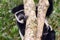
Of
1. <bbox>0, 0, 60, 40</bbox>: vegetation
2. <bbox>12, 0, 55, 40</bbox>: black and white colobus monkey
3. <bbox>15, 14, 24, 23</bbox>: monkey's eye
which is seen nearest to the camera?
<bbox>0, 0, 60, 40</bbox>: vegetation

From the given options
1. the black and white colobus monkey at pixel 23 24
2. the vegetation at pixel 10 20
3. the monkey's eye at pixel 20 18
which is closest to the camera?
the vegetation at pixel 10 20

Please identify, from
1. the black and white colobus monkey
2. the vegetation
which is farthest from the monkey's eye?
the vegetation

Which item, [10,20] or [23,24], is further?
[23,24]

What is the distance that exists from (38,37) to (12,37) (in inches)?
43.5

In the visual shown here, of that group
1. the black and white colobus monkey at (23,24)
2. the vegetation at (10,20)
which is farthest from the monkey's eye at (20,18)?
the vegetation at (10,20)

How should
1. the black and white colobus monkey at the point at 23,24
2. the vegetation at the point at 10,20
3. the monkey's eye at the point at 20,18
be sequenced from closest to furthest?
the vegetation at the point at 10,20, the black and white colobus monkey at the point at 23,24, the monkey's eye at the point at 20,18

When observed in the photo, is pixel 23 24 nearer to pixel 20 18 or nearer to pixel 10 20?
pixel 20 18

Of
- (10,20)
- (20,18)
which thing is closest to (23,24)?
(20,18)

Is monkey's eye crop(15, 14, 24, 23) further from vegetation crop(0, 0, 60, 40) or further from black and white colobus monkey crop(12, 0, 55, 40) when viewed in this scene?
vegetation crop(0, 0, 60, 40)

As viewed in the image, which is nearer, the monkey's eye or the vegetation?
the vegetation

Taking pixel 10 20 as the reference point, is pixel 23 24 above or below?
below

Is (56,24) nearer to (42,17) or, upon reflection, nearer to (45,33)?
(45,33)

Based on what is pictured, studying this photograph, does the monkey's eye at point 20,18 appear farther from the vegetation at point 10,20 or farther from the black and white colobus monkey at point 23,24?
the vegetation at point 10,20

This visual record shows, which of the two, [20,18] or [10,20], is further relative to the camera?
[20,18]
